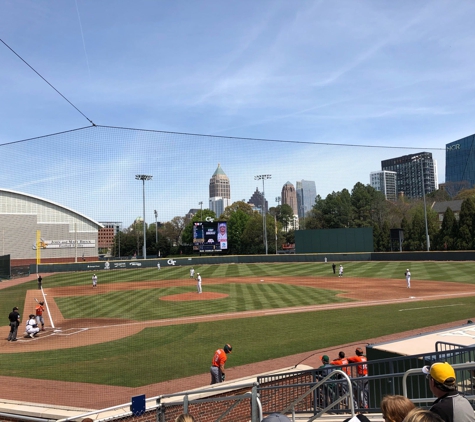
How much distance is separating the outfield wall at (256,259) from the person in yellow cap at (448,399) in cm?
3884

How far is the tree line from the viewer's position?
179 feet

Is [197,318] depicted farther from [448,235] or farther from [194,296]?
[448,235]

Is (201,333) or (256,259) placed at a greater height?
(256,259)

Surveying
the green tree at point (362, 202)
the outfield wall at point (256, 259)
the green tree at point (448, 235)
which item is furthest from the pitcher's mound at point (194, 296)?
the green tree at point (362, 202)

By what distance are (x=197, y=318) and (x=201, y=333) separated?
357 centimetres

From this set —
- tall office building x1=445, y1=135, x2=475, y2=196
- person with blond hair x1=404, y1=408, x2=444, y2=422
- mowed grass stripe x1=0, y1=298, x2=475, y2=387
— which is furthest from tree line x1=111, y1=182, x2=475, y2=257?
person with blond hair x1=404, y1=408, x2=444, y2=422

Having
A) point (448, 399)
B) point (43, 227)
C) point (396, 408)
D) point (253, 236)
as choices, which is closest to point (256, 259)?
point (253, 236)

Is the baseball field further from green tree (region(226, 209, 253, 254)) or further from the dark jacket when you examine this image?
green tree (region(226, 209, 253, 254))

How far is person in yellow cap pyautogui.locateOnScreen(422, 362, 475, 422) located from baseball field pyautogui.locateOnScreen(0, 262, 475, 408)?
9686mm

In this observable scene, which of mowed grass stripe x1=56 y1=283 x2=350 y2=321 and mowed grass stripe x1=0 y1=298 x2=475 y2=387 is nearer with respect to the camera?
mowed grass stripe x1=0 y1=298 x2=475 y2=387

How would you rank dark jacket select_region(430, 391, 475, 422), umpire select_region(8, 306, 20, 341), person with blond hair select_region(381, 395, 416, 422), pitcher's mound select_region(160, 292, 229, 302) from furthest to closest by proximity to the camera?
pitcher's mound select_region(160, 292, 229, 302)
umpire select_region(8, 306, 20, 341)
dark jacket select_region(430, 391, 475, 422)
person with blond hair select_region(381, 395, 416, 422)

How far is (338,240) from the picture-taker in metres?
55.6

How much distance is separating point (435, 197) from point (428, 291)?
83076mm

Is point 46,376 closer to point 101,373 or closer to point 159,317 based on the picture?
point 101,373
